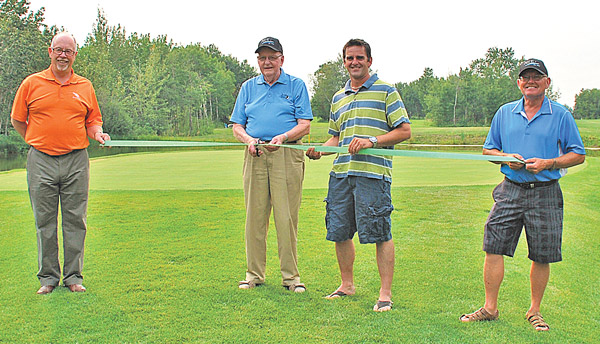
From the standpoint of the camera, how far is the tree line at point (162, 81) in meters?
39.5

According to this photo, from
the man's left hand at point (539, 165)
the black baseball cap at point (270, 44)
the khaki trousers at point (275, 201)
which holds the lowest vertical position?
the khaki trousers at point (275, 201)

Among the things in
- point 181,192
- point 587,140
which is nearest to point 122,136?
point 587,140

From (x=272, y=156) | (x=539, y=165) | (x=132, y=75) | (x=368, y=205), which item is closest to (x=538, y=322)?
(x=539, y=165)

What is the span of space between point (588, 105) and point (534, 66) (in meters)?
77.0

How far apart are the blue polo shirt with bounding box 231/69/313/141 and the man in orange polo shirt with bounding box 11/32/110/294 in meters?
1.14

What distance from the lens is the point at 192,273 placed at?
Result: 4.36m

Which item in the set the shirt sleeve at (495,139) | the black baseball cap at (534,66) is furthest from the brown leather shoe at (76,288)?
the black baseball cap at (534,66)

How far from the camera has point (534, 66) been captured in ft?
10.5

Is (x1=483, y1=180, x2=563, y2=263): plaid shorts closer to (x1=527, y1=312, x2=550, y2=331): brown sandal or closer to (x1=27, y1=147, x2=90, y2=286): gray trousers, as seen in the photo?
(x1=527, y1=312, x2=550, y2=331): brown sandal

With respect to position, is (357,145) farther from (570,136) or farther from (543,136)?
(570,136)

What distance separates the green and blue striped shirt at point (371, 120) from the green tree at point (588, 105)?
73.3m

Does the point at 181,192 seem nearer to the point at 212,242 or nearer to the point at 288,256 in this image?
the point at 212,242

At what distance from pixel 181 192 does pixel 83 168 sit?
5067mm

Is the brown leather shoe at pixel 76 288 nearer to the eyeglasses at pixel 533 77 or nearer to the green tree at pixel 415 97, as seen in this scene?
the eyeglasses at pixel 533 77
